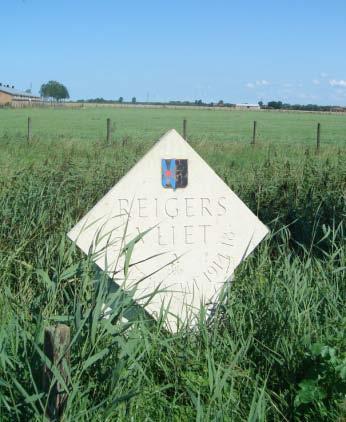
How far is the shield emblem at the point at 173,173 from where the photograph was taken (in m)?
4.36

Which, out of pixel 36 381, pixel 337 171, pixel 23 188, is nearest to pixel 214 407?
pixel 36 381

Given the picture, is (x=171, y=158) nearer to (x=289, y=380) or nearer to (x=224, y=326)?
(x=224, y=326)

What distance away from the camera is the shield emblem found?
14.3ft

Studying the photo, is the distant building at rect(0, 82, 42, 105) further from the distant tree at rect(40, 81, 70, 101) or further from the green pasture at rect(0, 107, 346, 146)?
the green pasture at rect(0, 107, 346, 146)

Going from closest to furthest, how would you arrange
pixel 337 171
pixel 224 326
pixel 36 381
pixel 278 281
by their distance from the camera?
pixel 36 381
pixel 224 326
pixel 278 281
pixel 337 171

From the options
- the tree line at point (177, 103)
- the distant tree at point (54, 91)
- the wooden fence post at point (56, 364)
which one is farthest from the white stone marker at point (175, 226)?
the distant tree at point (54, 91)

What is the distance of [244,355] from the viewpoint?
3.52 meters

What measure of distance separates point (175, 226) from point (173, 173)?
0.33m

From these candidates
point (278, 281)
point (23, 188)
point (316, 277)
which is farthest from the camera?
point (23, 188)

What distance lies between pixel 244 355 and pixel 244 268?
128 cm

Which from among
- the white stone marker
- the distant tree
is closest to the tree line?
the distant tree

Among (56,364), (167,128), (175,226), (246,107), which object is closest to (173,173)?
(175,226)

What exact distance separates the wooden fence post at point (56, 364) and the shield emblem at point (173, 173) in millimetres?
1747

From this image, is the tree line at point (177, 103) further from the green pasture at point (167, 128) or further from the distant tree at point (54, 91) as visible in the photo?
the green pasture at point (167, 128)
